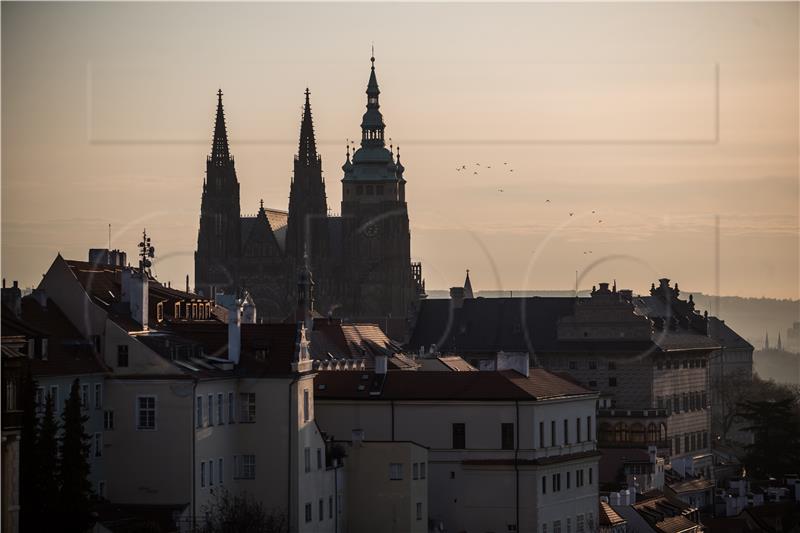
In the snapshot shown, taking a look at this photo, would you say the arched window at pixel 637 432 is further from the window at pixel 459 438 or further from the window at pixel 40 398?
the window at pixel 40 398

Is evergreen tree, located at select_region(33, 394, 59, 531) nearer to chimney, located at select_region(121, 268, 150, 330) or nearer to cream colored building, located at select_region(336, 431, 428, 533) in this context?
chimney, located at select_region(121, 268, 150, 330)

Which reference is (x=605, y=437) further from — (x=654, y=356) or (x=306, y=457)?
(x=306, y=457)

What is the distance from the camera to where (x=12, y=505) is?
222ft

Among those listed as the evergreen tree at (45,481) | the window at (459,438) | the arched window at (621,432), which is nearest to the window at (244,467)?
the window at (459,438)

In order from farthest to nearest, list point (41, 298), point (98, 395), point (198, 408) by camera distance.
→ point (41, 298), point (198, 408), point (98, 395)

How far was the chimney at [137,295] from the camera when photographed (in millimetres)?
86938

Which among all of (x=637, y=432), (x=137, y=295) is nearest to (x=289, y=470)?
(x=137, y=295)

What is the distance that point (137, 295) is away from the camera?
87.2 m

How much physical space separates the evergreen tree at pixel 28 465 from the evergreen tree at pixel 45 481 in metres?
0.03

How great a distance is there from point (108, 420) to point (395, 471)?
10.9 m

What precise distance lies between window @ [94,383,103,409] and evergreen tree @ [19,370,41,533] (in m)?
8.72

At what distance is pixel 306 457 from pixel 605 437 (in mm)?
61454

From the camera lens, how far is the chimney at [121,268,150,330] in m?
86.9

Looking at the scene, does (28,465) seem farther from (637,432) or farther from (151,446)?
(637,432)
